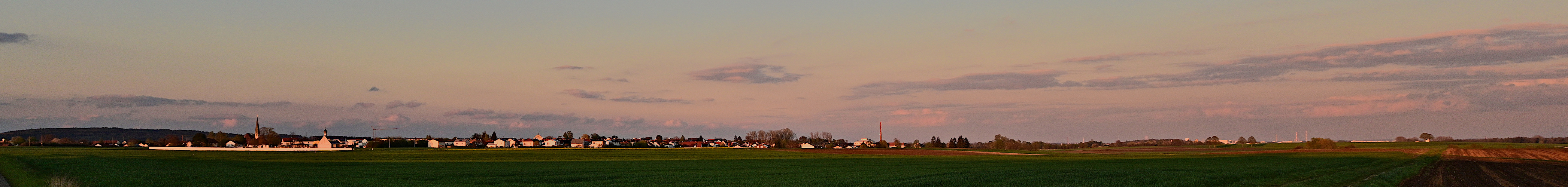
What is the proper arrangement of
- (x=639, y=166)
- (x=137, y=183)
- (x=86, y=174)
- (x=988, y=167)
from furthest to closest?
(x=639, y=166) < (x=988, y=167) < (x=86, y=174) < (x=137, y=183)

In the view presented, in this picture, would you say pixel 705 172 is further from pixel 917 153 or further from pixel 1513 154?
pixel 1513 154

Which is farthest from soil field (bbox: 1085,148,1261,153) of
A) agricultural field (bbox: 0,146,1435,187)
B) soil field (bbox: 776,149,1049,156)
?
agricultural field (bbox: 0,146,1435,187)

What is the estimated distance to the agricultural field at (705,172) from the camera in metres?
31.2

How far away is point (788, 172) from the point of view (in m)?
41.9

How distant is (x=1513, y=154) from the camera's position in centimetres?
8112

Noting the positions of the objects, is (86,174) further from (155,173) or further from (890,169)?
(890,169)

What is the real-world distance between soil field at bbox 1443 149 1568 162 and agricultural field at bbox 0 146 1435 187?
8.50m

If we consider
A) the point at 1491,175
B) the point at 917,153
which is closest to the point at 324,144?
the point at 917,153

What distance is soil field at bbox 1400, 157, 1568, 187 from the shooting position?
31.0 m

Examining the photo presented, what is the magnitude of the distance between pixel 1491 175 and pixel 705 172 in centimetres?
3326

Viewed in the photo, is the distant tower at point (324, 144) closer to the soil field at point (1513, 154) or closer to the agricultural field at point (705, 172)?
the agricultural field at point (705, 172)

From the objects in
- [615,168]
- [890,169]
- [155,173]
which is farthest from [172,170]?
[890,169]

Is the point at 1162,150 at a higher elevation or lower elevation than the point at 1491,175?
lower

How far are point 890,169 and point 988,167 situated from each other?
296 inches
